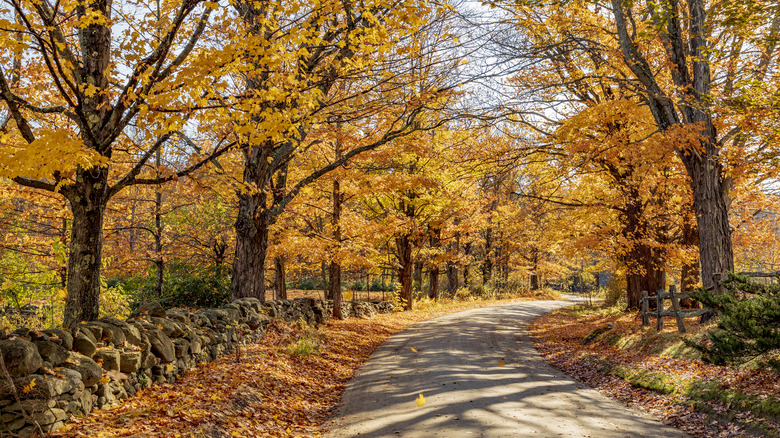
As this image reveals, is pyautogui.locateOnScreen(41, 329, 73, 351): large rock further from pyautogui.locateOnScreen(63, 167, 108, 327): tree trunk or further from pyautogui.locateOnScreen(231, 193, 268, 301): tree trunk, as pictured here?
pyautogui.locateOnScreen(231, 193, 268, 301): tree trunk

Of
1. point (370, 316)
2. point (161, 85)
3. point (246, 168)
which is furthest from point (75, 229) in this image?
point (370, 316)

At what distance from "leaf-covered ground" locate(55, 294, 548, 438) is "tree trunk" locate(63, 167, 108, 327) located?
1.56 m

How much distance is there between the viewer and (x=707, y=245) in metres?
10.5

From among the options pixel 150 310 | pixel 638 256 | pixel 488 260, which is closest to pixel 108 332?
pixel 150 310

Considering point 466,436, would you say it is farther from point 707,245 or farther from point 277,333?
point 707,245

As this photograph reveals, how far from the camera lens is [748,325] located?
5.82m

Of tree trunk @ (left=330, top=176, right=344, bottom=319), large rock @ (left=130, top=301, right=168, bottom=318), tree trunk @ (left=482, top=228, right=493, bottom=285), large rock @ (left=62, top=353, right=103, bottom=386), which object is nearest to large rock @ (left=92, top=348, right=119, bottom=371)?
large rock @ (left=62, top=353, right=103, bottom=386)

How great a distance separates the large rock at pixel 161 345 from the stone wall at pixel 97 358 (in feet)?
0.04

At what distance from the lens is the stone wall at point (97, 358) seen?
4.18 m

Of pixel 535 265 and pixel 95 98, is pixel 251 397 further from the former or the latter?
pixel 535 265

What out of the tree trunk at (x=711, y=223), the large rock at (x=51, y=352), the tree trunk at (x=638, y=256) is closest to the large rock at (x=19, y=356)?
the large rock at (x=51, y=352)

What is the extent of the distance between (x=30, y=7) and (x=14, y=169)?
→ 2.56 m

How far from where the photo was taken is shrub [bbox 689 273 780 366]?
5.68 m

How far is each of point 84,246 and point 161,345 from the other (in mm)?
1748
